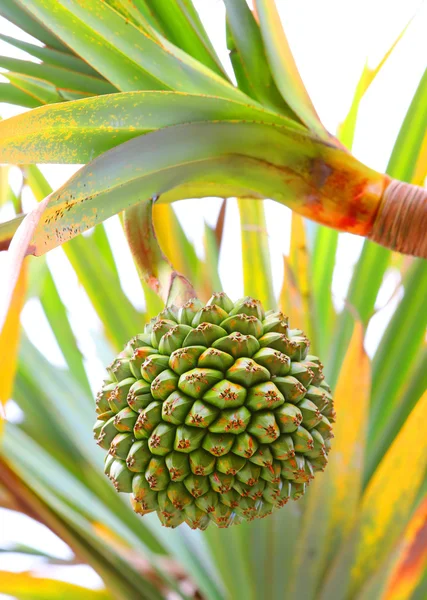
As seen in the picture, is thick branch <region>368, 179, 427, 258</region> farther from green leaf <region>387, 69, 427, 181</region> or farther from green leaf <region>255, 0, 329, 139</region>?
green leaf <region>387, 69, 427, 181</region>

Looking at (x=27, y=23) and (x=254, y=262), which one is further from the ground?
(x=27, y=23)

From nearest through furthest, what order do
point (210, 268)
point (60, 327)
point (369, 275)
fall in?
point (369, 275) < point (210, 268) < point (60, 327)

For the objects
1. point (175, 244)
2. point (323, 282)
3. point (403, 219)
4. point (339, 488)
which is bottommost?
point (339, 488)

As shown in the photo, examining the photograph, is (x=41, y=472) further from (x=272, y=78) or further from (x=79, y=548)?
(x=272, y=78)

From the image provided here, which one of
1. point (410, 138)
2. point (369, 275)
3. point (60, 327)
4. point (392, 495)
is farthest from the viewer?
point (60, 327)

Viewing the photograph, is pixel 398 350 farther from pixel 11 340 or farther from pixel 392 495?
pixel 11 340

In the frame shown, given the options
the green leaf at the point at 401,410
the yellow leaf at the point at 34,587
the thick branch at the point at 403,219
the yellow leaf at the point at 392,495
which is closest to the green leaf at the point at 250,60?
the thick branch at the point at 403,219

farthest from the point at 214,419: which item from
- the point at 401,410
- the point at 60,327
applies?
the point at 60,327

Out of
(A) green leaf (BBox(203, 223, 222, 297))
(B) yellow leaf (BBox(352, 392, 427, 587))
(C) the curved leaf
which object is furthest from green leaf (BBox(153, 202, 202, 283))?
(B) yellow leaf (BBox(352, 392, 427, 587))

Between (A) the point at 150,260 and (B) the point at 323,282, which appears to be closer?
(A) the point at 150,260
